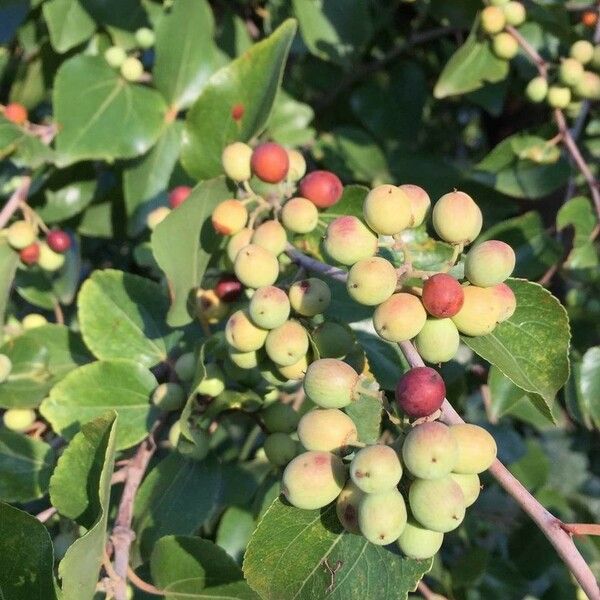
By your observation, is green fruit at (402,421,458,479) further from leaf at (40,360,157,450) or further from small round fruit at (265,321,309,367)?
leaf at (40,360,157,450)

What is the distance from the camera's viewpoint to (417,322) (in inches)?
33.7

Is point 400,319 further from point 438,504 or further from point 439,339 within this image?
point 438,504

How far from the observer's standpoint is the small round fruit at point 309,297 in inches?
39.4

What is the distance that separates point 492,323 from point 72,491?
0.62 metres

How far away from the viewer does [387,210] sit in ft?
3.05

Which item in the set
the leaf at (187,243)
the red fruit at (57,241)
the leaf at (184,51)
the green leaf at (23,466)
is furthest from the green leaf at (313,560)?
the leaf at (184,51)

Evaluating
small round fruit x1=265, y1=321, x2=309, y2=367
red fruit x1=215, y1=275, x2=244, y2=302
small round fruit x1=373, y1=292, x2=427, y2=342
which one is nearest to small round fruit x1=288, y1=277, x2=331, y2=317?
small round fruit x1=265, y1=321, x2=309, y2=367

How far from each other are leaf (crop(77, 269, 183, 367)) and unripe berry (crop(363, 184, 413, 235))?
0.61m

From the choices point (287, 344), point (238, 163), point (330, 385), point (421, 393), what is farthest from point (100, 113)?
point (421, 393)

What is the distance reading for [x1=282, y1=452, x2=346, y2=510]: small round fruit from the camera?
2.74ft

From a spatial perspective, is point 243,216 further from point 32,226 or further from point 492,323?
point 32,226

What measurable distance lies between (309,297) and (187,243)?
306 millimetres

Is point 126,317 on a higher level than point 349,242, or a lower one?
lower

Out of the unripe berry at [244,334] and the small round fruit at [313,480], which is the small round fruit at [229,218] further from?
the small round fruit at [313,480]
